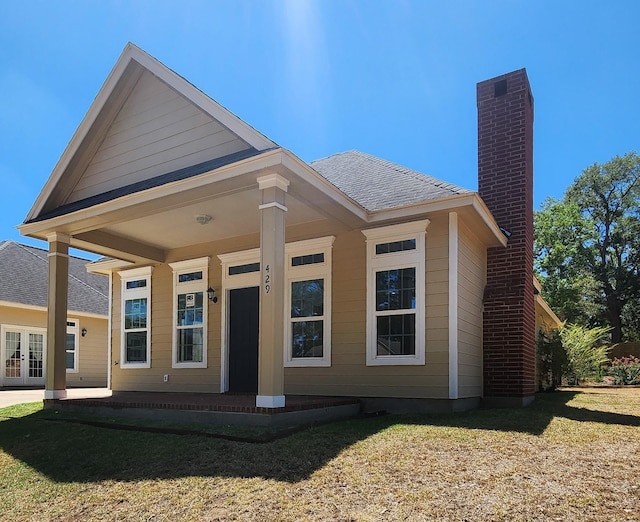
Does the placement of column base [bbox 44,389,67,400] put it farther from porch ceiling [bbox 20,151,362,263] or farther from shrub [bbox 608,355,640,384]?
shrub [bbox 608,355,640,384]

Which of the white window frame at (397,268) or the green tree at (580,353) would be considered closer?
the white window frame at (397,268)

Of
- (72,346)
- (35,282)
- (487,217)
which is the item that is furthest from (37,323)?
(487,217)

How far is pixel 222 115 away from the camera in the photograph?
7441mm

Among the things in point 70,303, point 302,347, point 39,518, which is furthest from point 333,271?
point 70,303

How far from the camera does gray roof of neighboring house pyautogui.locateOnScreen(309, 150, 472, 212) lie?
8336 millimetres

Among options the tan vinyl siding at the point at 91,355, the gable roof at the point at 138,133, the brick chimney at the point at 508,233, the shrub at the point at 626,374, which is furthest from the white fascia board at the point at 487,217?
the tan vinyl siding at the point at 91,355

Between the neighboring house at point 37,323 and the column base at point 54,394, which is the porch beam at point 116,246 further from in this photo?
the neighboring house at point 37,323

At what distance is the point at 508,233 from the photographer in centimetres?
976

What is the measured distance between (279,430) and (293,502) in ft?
6.26

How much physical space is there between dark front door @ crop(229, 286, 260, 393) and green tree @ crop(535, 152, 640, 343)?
87.6ft

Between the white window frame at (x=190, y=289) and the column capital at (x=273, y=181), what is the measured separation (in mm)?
4340

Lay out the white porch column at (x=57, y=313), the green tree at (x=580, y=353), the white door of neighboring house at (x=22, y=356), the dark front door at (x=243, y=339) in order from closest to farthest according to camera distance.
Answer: the white porch column at (x=57, y=313)
the dark front door at (x=243, y=339)
the green tree at (x=580, y=353)
the white door of neighboring house at (x=22, y=356)

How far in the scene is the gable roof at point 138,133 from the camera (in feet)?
25.2

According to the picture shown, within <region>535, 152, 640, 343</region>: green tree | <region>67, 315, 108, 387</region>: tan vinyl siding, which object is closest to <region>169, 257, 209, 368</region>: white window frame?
<region>67, 315, 108, 387</region>: tan vinyl siding
